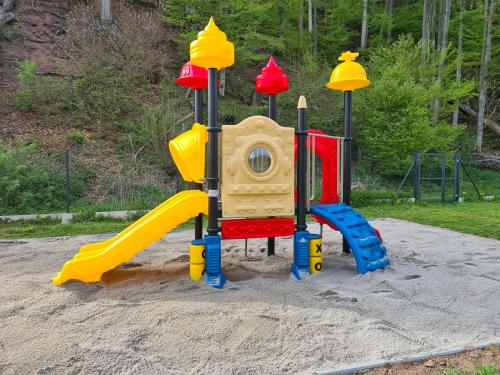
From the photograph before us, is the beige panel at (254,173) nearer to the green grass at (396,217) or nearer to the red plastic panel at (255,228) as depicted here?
the red plastic panel at (255,228)

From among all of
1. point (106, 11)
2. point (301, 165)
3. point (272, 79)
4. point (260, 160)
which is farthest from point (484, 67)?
point (260, 160)

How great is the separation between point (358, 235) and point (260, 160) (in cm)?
142

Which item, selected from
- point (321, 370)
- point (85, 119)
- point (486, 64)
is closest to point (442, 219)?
point (321, 370)

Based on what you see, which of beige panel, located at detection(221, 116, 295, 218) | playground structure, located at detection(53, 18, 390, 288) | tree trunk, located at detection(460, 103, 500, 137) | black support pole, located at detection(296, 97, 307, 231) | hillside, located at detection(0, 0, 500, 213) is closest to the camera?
playground structure, located at detection(53, 18, 390, 288)

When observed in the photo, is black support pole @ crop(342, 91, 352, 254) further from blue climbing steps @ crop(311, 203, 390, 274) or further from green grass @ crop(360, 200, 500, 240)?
green grass @ crop(360, 200, 500, 240)

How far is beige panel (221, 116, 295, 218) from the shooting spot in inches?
153

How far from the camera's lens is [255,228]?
4047mm

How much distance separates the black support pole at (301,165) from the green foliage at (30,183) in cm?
705

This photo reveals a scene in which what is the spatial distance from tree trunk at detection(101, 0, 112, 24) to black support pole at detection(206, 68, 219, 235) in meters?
13.9

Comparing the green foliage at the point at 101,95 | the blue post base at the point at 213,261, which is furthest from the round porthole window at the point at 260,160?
the green foliage at the point at 101,95

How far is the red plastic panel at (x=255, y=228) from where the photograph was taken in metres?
3.99

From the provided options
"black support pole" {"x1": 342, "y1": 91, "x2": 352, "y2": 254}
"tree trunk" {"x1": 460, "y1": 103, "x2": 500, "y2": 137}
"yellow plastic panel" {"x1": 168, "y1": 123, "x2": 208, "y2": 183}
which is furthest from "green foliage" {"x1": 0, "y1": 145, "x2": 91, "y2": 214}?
"tree trunk" {"x1": 460, "y1": 103, "x2": 500, "y2": 137}

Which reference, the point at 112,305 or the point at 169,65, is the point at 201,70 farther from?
the point at 169,65

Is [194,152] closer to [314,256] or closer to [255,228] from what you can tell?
[255,228]
